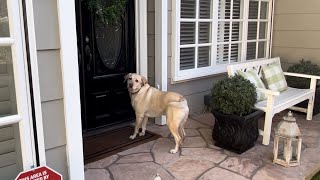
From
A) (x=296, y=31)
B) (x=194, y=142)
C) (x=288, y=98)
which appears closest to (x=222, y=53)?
(x=288, y=98)

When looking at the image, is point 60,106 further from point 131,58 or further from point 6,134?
point 131,58

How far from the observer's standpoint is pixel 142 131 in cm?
337

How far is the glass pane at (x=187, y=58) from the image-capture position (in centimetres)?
389

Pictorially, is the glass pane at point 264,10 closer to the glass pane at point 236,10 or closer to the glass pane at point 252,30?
the glass pane at point 252,30

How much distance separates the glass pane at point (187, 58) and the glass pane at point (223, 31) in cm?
61

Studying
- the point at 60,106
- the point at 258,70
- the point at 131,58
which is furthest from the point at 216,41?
the point at 60,106

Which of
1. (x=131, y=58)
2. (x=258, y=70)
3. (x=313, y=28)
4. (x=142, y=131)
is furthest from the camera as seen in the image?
(x=313, y=28)

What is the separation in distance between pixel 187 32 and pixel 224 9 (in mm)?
833

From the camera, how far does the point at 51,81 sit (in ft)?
5.60

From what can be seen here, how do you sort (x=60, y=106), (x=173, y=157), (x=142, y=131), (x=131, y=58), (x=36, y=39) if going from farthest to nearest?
(x=131, y=58)
(x=142, y=131)
(x=173, y=157)
(x=60, y=106)
(x=36, y=39)

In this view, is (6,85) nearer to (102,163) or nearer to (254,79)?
(102,163)

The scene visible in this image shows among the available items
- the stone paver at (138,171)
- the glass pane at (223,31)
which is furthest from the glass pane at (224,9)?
the stone paver at (138,171)

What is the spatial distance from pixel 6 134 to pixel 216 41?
10.7 ft

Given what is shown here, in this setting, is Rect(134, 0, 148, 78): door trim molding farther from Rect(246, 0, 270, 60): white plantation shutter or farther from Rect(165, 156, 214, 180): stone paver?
Rect(246, 0, 270, 60): white plantation shutter
